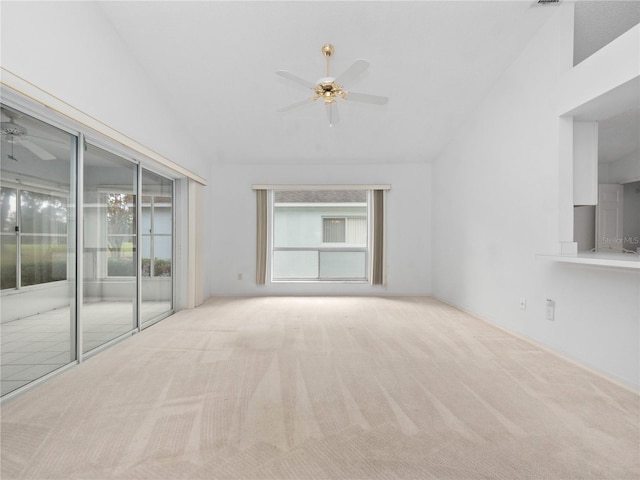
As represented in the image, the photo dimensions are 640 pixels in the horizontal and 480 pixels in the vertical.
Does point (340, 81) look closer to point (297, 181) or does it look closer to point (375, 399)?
point (375, 399)

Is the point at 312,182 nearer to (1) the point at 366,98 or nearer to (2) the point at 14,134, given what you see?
(1) the point at 366,98

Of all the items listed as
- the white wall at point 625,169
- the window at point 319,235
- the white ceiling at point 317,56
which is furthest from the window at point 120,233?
the white wall at point 625,169

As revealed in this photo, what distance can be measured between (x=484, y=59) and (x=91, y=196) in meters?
4.02

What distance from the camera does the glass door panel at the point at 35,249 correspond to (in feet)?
6.21

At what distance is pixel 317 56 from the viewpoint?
3.00 metres

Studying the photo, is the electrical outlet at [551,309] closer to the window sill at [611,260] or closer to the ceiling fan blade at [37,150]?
the window sill at [611,260]

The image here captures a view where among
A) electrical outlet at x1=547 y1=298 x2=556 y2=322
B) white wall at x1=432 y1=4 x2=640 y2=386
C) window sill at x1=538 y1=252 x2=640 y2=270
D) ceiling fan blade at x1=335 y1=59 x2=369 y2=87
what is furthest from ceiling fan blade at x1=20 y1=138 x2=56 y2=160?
electrical outlet at x1=547 y1=298 x2=556 y2=322

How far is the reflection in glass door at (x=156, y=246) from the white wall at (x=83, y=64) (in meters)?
0.57

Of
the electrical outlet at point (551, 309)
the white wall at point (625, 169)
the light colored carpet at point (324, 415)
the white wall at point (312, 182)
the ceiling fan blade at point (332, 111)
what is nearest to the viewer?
the light colored carpet at point (324, 415)

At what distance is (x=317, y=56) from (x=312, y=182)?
8.30 ft

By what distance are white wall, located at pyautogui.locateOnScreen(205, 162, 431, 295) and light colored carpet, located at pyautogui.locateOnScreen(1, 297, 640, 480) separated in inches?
98.4

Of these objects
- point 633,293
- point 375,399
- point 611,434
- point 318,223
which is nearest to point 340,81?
point 375,399

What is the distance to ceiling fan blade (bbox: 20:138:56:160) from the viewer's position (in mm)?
1975

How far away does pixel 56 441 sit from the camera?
1460 mm
